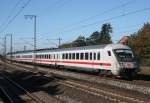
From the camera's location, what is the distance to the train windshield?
2735 cm

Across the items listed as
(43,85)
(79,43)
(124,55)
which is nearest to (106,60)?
(124,55)

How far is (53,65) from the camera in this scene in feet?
161

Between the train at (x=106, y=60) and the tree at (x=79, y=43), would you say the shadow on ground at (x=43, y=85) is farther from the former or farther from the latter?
the tree at (x=79, y=43)

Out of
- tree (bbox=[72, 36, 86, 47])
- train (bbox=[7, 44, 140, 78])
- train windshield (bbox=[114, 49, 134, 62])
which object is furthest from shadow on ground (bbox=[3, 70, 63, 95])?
tree (bbox=[72, 36, 86, 47])

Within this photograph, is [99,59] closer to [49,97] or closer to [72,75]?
[72,75]

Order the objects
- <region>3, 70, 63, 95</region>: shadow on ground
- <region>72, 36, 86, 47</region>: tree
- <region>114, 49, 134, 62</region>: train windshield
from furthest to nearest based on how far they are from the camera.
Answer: <region>72, 36, 86, 47</region>: tree
<region>114, 49, 134, 62</region>: train windshield
<region>3, 70, 63, 95</region>: shadow on ground

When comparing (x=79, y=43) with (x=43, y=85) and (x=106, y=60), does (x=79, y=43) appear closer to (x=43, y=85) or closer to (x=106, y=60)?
(x=106, y=60)

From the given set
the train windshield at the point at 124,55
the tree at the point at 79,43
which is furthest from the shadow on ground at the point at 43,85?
the tree at the point at 79,43

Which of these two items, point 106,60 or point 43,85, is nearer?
point 43,85

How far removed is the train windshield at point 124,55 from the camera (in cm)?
2735

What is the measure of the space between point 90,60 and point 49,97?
569 inches

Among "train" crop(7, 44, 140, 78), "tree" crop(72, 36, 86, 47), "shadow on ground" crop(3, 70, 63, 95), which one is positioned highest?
"tree" crop(72, 36, 86, 47)

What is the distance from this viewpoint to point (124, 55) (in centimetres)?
2772

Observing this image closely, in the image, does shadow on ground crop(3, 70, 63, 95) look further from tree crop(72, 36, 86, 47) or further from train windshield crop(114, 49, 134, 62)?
tree crop(72, 36, 86, 47)
